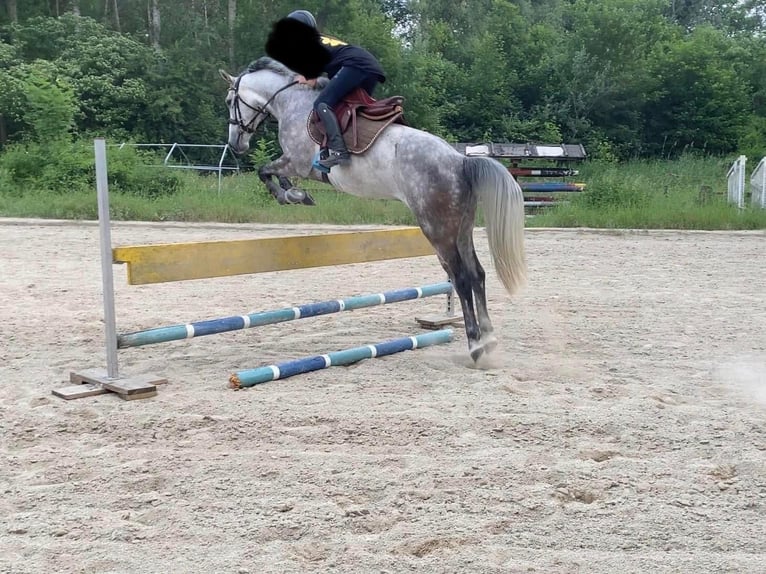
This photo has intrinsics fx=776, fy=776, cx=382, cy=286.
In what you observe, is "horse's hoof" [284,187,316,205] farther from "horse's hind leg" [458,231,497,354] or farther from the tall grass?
the tall grass

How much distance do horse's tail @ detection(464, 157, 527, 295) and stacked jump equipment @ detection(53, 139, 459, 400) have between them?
34.6 inches

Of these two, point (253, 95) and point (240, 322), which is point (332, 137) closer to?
point (253, 95)

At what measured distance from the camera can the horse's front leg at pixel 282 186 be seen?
5051mm

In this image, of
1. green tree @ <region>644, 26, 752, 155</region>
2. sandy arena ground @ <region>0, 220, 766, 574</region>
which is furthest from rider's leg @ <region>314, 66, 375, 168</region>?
green tree @ <region>644, 26, 752, 155</region>

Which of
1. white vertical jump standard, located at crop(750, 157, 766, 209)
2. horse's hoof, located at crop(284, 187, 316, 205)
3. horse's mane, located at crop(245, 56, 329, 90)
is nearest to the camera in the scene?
horse's hoof, located at crop(284, 187, 316, 205)

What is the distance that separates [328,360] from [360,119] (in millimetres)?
1504

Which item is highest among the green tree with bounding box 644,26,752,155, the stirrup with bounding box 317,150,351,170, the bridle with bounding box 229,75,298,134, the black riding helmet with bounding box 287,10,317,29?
the green tree with bounding box 644,26,752,155

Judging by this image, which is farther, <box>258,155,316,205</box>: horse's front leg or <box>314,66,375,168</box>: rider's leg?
<box>258,155,316,205</box>: horse's front leg

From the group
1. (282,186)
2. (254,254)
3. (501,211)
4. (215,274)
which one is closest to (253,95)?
(282,186)

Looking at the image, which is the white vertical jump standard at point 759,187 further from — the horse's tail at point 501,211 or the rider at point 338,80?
the rider at point 338,80

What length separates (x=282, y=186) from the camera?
5176mm

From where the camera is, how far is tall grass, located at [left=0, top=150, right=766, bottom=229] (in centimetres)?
1251

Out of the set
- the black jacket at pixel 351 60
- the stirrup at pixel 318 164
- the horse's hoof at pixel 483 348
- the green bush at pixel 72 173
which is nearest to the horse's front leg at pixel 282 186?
the stirrup at pixel 318 164

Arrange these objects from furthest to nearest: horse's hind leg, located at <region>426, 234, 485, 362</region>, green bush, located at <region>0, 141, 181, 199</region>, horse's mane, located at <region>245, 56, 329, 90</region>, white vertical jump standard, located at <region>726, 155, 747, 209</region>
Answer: green bush, located at <region>0, 141, 181, 199</region>
white vertical jump standard, located at <region>726, 155, 747, 209</region>
horse's mane, located at <region>245, 56, 329, 90</region>
horse's hind leg, located at <region>426, 234, 485, 362</region>
